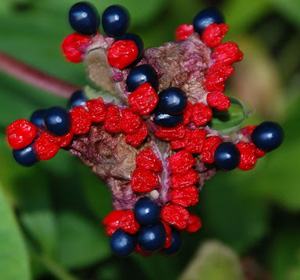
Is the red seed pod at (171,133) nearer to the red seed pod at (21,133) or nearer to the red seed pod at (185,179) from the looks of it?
the red seed pod at (185,179)

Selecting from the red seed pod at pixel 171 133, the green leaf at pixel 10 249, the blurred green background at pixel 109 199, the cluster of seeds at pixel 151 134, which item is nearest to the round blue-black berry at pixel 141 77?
the cluster of seeds at pixel 151 134

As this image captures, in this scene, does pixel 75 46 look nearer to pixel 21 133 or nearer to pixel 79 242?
pixel 21 133

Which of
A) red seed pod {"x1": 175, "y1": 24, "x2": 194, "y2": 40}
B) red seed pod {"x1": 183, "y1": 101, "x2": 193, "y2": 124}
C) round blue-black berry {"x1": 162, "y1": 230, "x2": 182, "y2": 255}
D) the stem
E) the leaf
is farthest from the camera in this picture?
the leaf

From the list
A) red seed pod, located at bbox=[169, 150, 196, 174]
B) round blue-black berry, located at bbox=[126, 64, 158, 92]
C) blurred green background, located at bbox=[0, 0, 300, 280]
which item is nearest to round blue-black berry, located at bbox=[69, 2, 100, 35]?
round blue-black berry, located at bbox=[126, 64, 158, 92]

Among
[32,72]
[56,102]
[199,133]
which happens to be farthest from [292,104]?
[199,133]

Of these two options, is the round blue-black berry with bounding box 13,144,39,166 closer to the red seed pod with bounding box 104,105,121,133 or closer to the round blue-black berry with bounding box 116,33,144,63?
the red seed pod with bounding box 104,105,121,133

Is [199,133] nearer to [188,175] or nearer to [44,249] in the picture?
[188,175]
